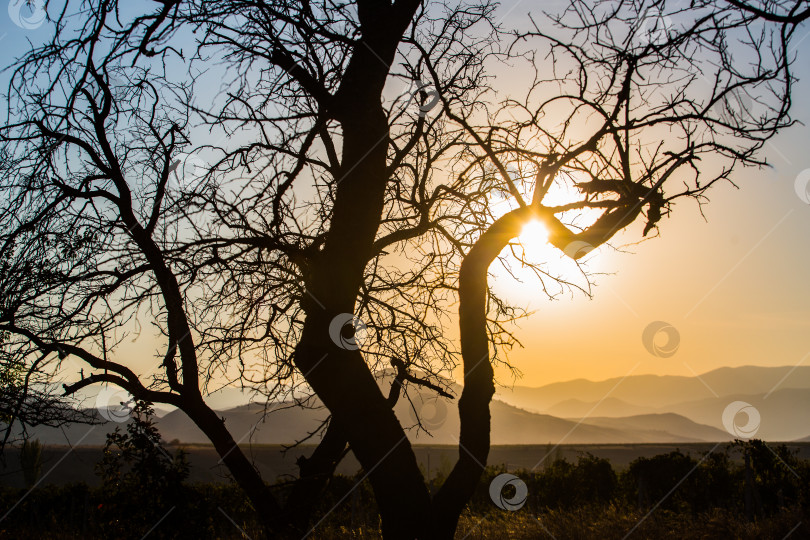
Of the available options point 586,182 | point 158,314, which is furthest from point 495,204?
point 158,314

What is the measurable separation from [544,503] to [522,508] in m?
5.37

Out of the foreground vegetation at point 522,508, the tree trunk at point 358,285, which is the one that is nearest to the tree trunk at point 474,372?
the tree trunk at point 358,285

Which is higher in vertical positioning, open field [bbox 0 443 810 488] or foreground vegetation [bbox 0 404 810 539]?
foreground vegetation [bbox 0 404 810 539]

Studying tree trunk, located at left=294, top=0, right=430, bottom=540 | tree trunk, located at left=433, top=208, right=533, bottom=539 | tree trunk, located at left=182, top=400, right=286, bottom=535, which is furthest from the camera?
tree trunk, located at left=182, top=400, right=286, bottom=535

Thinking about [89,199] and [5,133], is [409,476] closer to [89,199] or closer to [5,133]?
[89,199]

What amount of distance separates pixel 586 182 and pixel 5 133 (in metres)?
4.95

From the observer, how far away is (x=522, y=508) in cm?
1479

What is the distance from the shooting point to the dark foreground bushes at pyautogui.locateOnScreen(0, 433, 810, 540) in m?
6.78

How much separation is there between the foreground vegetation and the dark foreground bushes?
2 centimetres

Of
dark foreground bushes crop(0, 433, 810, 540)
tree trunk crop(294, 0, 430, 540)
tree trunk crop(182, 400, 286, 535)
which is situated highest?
tree trunk crop(294, 0, 430, 540)

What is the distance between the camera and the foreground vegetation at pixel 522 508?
6.73m

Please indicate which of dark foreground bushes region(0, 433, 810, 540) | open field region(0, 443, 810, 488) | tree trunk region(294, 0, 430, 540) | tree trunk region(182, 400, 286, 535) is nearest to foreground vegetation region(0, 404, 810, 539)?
dark foreground bushes region(0, 433, 810, 540)

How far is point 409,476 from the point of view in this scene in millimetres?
3902

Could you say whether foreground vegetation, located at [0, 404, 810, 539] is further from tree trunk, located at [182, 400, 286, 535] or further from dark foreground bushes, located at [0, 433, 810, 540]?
tree trunk, located at [182, 400, 286, 535]
